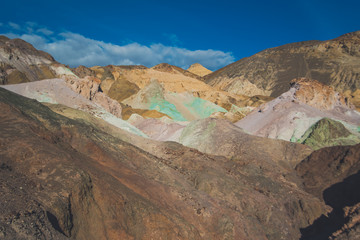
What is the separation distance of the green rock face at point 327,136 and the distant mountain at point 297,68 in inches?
1784

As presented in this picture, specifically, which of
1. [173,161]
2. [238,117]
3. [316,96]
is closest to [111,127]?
[173,161]

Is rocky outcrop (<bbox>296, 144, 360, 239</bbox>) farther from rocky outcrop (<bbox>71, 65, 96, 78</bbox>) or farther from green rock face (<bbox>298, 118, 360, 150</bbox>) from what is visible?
rocky outcrop (<bbox>71, 65, 96, 78</bbox>)

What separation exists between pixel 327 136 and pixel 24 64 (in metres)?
42.0

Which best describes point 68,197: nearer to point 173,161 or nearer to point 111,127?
point 173,161

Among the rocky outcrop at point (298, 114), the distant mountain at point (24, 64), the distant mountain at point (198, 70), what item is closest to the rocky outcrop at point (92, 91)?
the rocky outcrop at point (298, 114)

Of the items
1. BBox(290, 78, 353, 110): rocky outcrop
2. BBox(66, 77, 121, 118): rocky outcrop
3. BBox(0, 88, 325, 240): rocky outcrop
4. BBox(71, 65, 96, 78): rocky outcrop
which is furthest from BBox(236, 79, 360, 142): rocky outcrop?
BBox(71, 65, 96, 78): rocky outcrop

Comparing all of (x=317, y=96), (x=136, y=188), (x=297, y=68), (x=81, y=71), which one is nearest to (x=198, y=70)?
(x=297, y=68)

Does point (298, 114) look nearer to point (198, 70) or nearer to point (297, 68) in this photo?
point (297, 68)

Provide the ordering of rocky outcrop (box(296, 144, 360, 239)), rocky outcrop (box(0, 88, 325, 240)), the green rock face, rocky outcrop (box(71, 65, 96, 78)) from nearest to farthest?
1. rocky outcrop (box(0, 88, 325, 240))
2. rocky outcrop (box(296, 144, 360, 239))
3. the green rock face
4. rocky outcrop (box(71, 65, 96, 78))

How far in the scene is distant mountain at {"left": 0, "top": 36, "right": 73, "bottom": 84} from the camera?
37156 millimetres

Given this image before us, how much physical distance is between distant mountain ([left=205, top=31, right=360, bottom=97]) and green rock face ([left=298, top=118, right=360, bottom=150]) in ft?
149

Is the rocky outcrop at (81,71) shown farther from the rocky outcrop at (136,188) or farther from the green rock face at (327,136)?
the green rock face at (327,136)

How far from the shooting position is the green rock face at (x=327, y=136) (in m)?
18.5

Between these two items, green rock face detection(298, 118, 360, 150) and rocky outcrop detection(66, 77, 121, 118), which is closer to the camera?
green rock face detection(298, 118, 360, 150)
